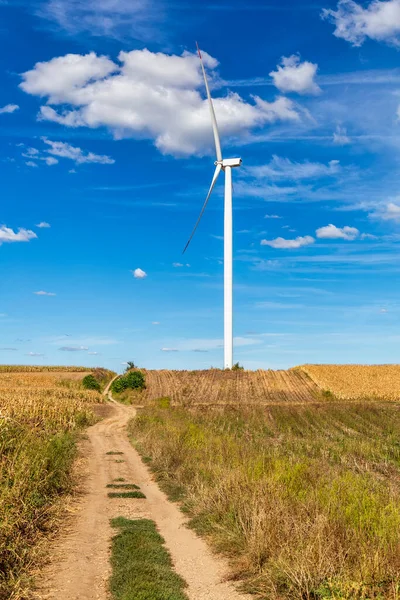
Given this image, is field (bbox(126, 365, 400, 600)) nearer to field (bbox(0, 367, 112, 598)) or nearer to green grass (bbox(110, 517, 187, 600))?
green grass (bbox(110, 517, 187, 600))

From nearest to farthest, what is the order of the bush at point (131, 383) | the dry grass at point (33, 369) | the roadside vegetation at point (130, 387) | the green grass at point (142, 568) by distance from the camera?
the green grass at point (142, 568) < the roadside vegetation at point (130, 387) < the bush at point (131, 383) < the dry grass at point (33, 369)

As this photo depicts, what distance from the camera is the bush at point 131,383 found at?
233 ft

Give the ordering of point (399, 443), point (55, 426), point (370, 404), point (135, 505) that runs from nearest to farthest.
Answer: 1. point (135, 505)
2. point (399, 443)
3. point (55, 426)
4. point (370, 404)

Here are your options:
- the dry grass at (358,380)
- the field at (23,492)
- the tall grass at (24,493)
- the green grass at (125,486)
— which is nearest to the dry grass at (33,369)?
the dry grass at (358,380)

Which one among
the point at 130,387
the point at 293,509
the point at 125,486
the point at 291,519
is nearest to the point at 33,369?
the point at 130,387

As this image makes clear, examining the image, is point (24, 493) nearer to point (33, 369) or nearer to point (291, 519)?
point (291, 519)

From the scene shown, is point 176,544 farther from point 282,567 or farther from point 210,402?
point 210,402

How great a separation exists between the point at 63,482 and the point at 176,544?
19.5 ft

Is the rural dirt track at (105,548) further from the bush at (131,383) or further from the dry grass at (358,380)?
the bush at (131,383)

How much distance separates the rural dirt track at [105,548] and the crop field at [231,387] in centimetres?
4271

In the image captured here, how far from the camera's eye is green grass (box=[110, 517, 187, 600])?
9.35 meters

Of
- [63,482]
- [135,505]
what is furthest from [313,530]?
[63,482]

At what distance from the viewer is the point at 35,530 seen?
1245 cm

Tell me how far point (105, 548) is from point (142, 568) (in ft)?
5.94
